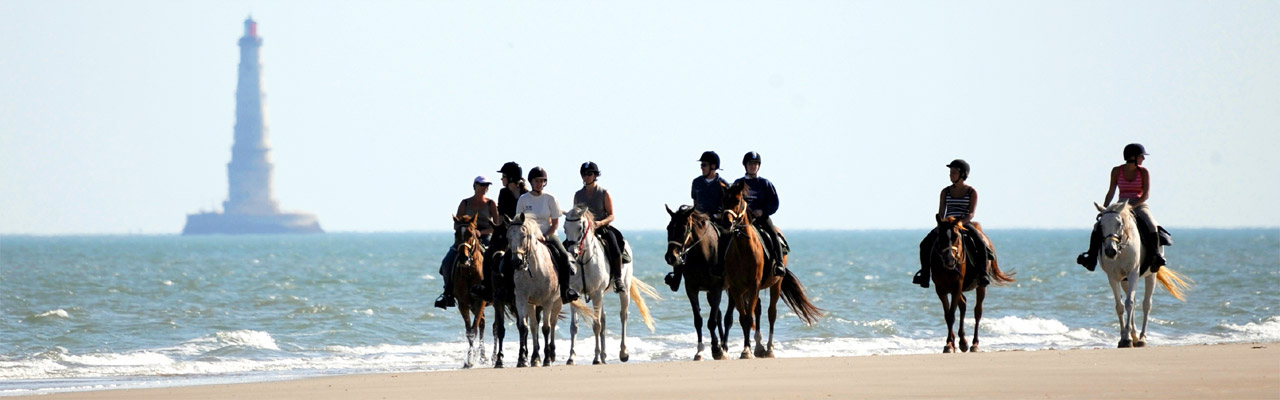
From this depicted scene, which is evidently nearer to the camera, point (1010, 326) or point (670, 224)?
point (670, 224)

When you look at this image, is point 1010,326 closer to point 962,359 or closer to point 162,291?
point 962,359

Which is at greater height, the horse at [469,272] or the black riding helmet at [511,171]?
the black riding helmet at [511,171]

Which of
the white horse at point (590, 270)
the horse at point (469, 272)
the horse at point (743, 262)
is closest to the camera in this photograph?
the horse at point (743, 262)

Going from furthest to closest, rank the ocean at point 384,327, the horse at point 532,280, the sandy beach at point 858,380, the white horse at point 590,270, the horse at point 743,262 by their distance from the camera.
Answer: the ocean at point 384,327 → the white horse at point 590,270 → the horse at point 743,262 → the horse at point 532,280 → the sandy beach at point 858,380

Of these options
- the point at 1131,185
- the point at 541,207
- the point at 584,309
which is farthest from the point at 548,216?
the point at 1131,185

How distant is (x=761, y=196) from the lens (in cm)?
1648

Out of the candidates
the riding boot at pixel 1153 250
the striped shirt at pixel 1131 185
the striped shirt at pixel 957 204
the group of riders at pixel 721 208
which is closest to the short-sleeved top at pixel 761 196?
the group of riders at pixel 721 208

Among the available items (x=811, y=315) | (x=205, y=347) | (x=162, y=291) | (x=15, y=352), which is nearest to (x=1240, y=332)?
(x=811, y=315)

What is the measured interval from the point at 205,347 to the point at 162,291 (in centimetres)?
2383

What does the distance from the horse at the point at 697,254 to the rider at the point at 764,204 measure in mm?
581

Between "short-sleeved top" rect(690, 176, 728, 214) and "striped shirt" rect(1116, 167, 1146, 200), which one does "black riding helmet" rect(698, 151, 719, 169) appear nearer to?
"short-sleeved top" rect(690, 176, 728, 214)

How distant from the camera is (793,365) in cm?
1536

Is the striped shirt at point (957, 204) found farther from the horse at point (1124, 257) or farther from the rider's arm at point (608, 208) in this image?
the rider's arm at point (608, 208)

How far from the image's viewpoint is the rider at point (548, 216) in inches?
627
